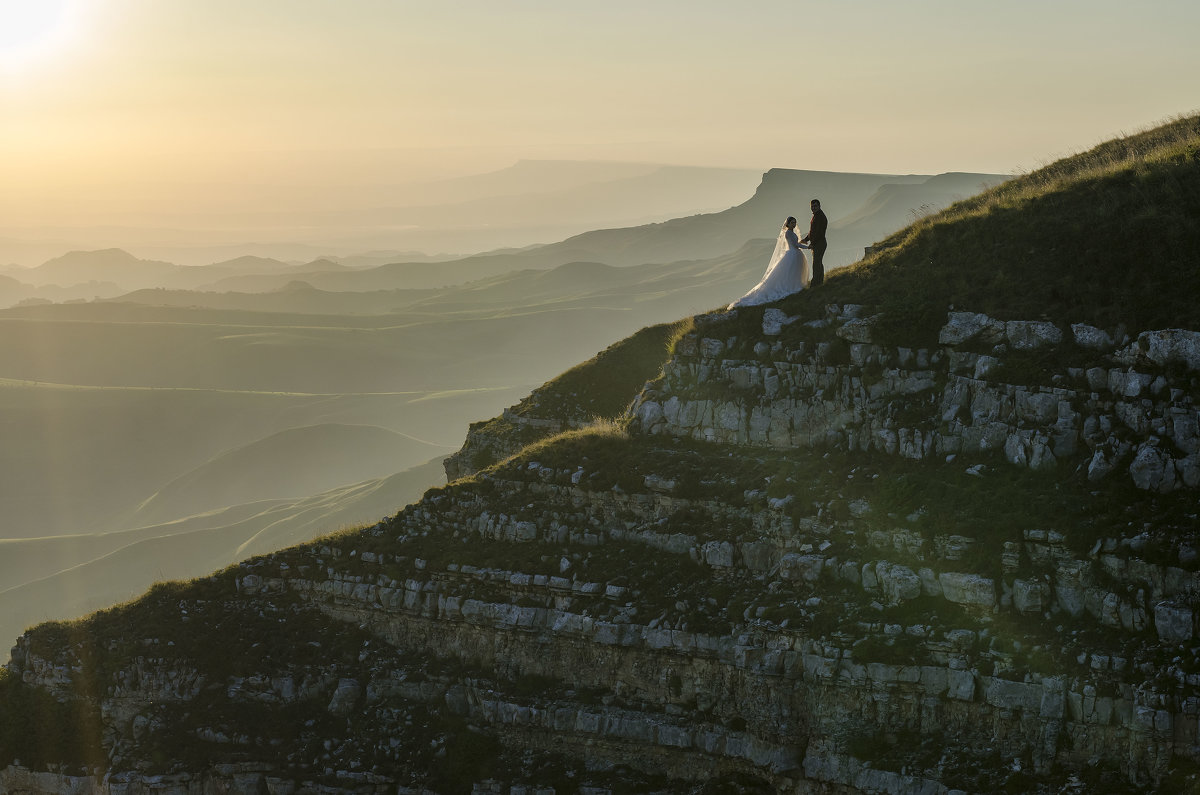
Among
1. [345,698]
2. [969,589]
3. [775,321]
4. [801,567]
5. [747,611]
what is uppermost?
[775,321]

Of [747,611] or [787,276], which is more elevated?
[787,276]

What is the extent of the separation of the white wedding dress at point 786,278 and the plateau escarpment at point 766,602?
0.97m

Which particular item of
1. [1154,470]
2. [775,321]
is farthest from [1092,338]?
[775,321]

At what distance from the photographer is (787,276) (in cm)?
2994

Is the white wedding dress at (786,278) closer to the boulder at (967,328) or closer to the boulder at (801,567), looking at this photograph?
the boulder at (967,328)

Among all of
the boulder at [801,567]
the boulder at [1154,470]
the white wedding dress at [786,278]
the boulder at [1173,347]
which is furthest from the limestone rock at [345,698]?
the boulder at [1173,347]

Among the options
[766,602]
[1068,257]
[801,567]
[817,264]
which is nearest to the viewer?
[766,602]

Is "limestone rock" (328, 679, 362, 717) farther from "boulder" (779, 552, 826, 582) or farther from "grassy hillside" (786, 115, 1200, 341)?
"grassy hillside" (786, 115, 1200, 341)

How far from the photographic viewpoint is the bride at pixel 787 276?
97.7ft

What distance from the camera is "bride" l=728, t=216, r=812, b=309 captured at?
2978cm

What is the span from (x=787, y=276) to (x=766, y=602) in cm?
977

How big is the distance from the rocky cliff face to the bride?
94 cm

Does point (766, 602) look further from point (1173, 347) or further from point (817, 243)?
point (817, 243)

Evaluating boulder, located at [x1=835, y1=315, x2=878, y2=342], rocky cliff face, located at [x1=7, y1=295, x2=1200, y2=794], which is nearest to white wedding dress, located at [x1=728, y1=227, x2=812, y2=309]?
rocky cliff face, located at [x1=7, y1=295, x2=1200, y2=794]
